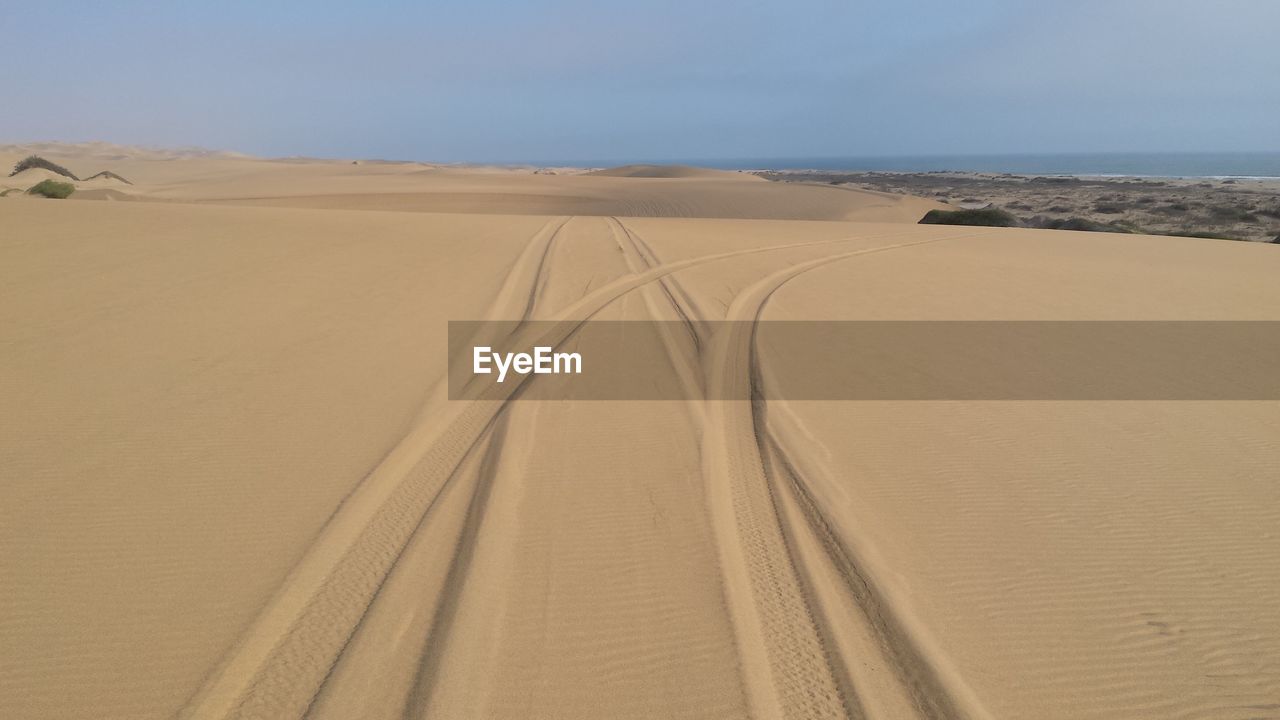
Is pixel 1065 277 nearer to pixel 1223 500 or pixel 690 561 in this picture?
pixel 1223 500

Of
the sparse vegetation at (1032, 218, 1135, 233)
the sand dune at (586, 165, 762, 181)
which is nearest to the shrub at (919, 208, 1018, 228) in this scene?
the sparse vegetation at (1032, 218, 1135, 233)

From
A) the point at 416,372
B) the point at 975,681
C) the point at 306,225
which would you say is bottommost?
the point at 975,681

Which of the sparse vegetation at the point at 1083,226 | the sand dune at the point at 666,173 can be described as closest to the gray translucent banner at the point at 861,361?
the sparse vegetation at the point at 1083,226

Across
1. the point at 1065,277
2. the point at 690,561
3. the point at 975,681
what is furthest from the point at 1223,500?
the point at 1065,277

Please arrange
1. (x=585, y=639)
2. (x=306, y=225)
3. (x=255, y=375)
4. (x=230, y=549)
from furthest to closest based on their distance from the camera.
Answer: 1. (x=306, y=225)
2. (x=255, y=375)
3. (x=230, y=549)
4. (x=585, y=639)

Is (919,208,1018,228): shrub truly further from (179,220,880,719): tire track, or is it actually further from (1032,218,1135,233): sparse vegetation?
(179,220,880,719): tire track

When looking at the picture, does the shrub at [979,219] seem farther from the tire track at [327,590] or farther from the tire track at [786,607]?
the tire track at [327,590]
